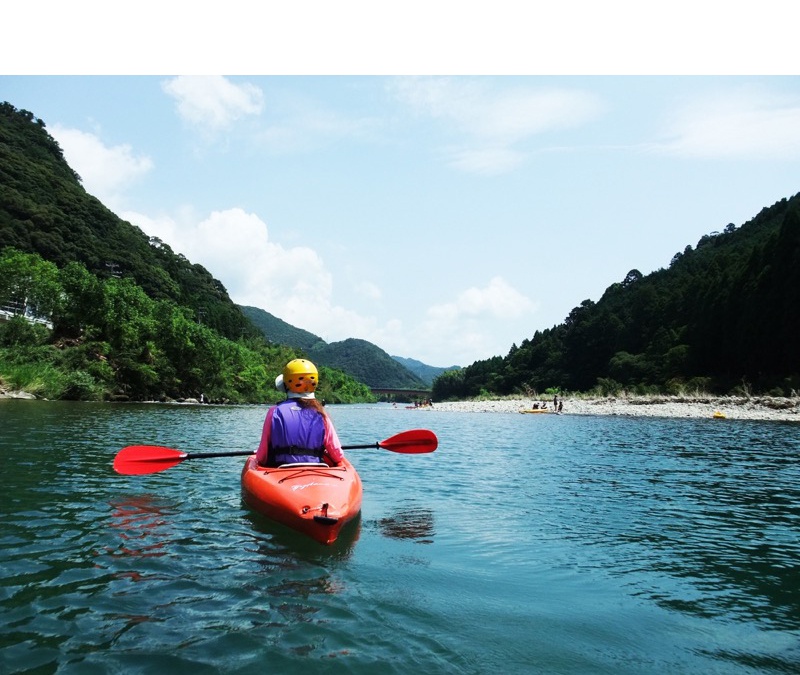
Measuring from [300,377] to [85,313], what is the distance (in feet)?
139

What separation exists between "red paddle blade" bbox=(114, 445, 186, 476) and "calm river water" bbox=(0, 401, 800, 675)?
38 centimetres

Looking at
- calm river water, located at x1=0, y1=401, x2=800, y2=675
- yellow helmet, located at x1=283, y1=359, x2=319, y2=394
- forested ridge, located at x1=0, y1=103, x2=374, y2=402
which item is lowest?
calm river water, located at x1=0, y1=401, x2=800, y2=675

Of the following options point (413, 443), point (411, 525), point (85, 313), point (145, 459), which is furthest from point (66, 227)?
point (411, 525)

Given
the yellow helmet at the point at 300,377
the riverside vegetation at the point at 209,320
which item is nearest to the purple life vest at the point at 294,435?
the yellow helmet at the point at 300,377

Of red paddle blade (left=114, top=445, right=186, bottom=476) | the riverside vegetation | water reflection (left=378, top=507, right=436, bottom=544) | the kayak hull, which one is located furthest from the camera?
the riverside vegetation

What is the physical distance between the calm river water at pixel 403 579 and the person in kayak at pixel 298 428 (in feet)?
2.89

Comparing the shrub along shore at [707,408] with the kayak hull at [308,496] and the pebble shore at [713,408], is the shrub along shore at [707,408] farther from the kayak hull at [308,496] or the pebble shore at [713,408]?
the kayak hull at [308,496]

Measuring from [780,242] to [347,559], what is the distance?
168 ft

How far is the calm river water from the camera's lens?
3639 millimetres

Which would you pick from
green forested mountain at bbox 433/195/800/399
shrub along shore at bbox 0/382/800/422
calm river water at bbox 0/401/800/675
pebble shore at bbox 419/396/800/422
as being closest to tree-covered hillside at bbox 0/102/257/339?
shrub along shore at bbox 0/382/800/422

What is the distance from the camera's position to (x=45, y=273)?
151 ft

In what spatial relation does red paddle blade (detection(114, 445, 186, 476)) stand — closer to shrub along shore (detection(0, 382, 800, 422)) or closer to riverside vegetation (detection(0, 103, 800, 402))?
shrub along shore (detection(0, 382, 800, 422))

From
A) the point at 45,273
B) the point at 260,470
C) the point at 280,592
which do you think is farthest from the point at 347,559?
the point at 45,273

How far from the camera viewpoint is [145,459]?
8773mm
